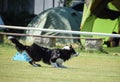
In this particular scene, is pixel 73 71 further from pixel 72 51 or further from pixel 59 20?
pixel 59 20

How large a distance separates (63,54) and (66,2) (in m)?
11.9

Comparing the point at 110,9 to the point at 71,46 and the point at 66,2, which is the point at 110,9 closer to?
the point at 71,46

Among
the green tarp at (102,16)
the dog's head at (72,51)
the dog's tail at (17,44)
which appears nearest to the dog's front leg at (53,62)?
the dog's head at (72,51)

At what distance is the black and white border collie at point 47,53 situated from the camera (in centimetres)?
499

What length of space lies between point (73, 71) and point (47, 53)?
1.09 feet

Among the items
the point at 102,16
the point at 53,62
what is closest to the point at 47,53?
the point at 53,62

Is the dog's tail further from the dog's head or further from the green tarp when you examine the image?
the green tarp

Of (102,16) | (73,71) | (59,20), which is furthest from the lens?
(59,20)

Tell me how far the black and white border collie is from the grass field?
49mm

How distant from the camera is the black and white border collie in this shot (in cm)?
499

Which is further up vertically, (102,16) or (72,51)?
(72,51)

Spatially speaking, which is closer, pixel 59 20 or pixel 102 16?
pixel 102 16

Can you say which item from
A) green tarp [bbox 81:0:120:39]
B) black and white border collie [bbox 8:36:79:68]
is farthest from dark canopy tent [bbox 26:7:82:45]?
black and white border collie [bbox 8:36:79:68]

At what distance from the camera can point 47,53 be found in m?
5.03
